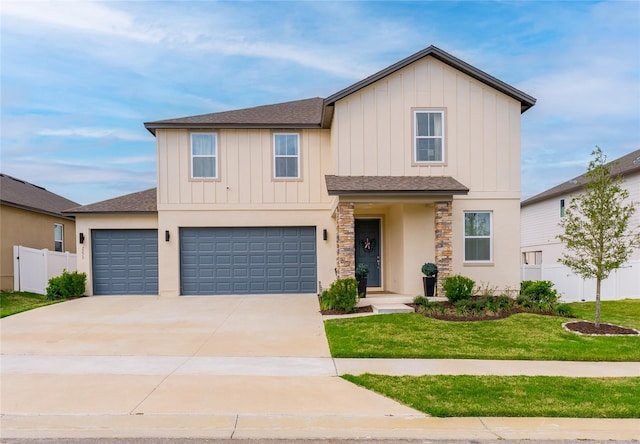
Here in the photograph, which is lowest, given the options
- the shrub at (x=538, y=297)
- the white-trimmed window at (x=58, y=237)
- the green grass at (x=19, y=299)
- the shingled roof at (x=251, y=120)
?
the green grass at (x=19, y=299)

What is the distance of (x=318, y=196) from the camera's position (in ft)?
55.2

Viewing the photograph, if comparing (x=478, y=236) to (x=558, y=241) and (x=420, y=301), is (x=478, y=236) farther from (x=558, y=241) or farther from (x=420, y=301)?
(x=558, y=241)

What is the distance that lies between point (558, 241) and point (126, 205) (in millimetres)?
20354

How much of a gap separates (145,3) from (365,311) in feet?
34.6

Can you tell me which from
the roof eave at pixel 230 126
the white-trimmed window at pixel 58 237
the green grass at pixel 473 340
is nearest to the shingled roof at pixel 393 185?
the roof eave at pixel 230 126

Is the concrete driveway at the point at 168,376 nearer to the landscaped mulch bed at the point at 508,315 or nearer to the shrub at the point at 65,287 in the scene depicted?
Result: the landscaped mulch bed at the point at 508,315

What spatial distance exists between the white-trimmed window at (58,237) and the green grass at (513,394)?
21.3 meters

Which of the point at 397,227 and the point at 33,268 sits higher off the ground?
the point at 397,227

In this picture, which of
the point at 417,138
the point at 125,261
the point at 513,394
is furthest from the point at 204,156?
the point at 513,394

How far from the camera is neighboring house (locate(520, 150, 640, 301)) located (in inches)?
688

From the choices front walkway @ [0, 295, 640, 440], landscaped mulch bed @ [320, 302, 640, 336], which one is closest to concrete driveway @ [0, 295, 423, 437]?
front walkway @ [0, 295, 640, 440]

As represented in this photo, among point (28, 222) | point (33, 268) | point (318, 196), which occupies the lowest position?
point (33, 268)

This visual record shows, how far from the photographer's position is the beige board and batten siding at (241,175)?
54.6 ft

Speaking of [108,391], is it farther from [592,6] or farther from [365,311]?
[592,6]
